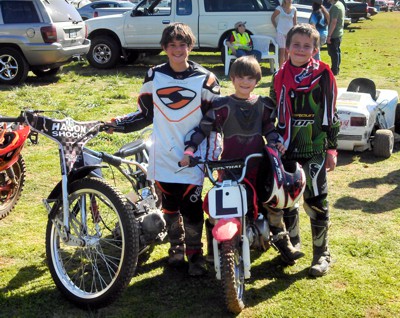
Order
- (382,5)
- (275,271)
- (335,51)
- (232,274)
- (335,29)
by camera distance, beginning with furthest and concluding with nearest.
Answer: (382,5)
(335,51)
(335,29)
(275,271)
(232,274)

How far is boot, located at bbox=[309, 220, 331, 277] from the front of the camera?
157 inches

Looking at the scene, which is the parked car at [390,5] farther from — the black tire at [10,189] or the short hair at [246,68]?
the short hair at [246,68]

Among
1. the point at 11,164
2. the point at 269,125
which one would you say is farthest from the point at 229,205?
the point at 11,164

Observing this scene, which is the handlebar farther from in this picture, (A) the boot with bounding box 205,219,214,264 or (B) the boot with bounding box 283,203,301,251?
(B) the boot with bounding box 283,203,301,251

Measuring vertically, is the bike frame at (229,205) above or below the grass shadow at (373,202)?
above

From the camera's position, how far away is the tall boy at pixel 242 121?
3619 mm

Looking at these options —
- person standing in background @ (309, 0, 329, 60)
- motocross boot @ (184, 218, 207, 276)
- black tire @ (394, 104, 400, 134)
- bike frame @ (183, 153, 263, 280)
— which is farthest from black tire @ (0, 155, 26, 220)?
person standing in background @ (309, 0, 329, 60)

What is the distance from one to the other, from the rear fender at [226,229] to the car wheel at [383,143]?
4088 millimetres

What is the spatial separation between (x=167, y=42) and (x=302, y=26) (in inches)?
36.8

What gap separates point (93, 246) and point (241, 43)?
10147 mm

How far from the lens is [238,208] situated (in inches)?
133

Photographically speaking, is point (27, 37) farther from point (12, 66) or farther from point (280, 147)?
point (280, 147)

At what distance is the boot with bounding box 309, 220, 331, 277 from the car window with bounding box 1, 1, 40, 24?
932 cm

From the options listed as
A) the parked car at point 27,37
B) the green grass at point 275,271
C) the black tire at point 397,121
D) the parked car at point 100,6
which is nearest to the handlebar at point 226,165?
the green grass at point 275,271
